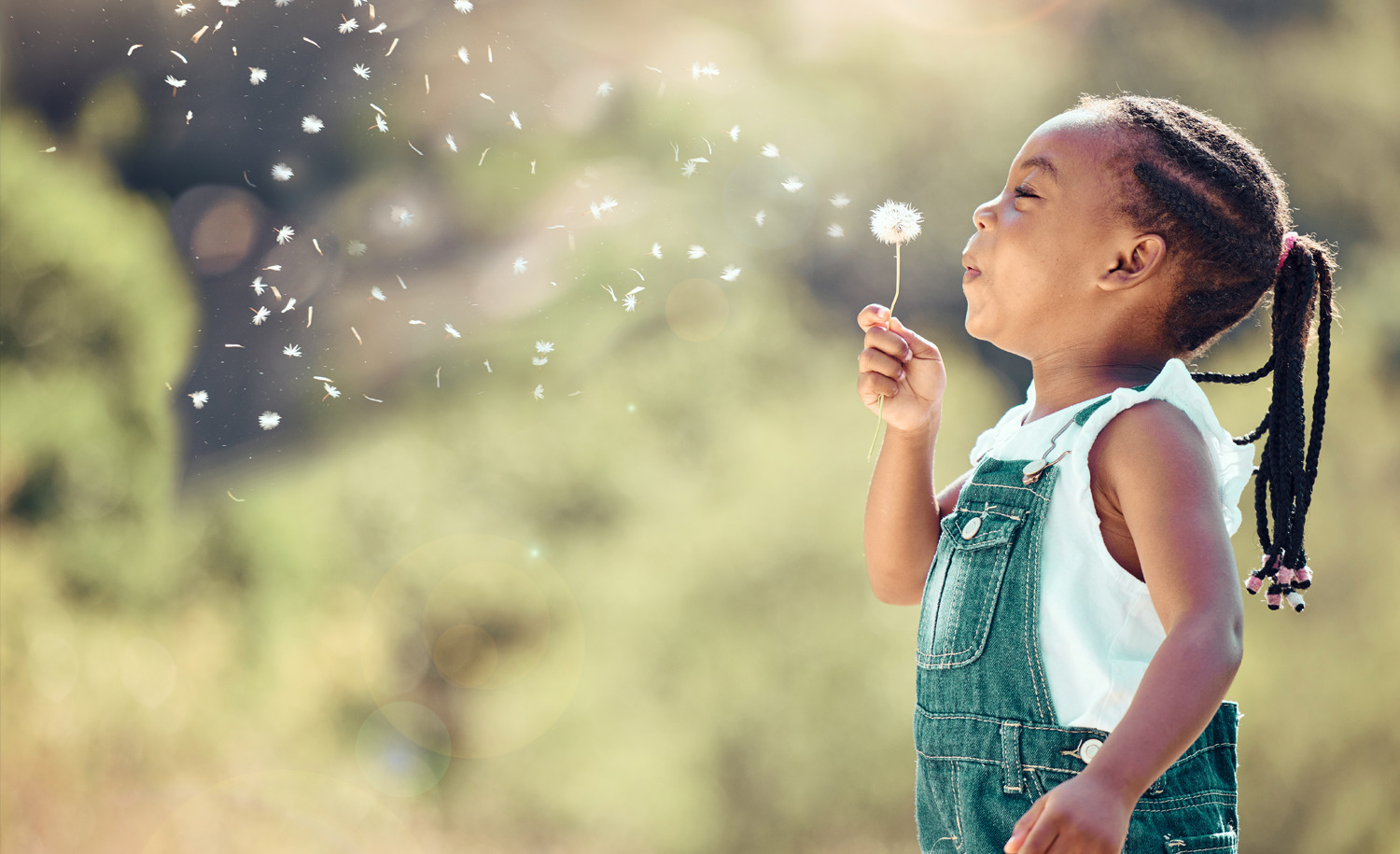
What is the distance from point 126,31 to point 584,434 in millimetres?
1192

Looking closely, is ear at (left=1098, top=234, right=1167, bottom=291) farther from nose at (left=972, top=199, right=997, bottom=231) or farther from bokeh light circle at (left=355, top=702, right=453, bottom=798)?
bokeh light circle at (left=355, top=702, right=453, bottom=798)

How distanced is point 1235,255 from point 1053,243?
0.49ft

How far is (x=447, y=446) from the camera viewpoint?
84.2 inches

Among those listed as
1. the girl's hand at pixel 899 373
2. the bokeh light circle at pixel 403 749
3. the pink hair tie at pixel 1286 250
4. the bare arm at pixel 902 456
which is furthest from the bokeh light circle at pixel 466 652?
the pink hair tie at pixel 1286 250

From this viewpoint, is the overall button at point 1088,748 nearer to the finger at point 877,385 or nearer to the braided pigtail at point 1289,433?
the braided pigtail at point 1289,433

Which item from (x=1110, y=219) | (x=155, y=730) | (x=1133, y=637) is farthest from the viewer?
(x=155, y=730)

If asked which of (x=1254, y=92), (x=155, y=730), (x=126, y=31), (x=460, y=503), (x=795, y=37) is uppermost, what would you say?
(x=1254, y=92)

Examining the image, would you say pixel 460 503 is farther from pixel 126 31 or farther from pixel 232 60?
pixel 126 31

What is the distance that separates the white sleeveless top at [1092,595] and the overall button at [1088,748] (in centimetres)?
1

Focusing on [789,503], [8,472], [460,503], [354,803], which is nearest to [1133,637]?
[789,503]

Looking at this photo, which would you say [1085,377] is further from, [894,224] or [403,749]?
[403,749]

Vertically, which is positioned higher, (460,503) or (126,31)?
(126,31)

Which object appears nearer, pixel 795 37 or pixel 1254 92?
pixel 795 37

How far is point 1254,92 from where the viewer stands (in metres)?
2.51
